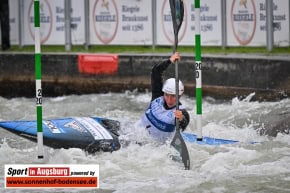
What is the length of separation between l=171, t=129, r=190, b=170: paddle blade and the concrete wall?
197 inches

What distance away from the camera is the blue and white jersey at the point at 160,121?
32.8 feet

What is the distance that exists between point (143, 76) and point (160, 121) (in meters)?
6.24

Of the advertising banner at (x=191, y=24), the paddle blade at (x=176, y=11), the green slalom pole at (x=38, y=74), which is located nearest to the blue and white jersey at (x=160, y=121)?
the paddle blade at (x=176, y=11)

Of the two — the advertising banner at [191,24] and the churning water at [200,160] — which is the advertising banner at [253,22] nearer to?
the advertising banner at [191,24]

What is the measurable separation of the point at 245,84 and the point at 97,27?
4.25 m

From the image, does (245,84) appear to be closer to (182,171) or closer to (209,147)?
(209,147)

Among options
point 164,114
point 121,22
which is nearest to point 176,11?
point 164,114

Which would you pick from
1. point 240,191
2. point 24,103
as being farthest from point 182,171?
point 24,103

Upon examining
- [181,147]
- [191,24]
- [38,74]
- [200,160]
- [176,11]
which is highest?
[176,11]

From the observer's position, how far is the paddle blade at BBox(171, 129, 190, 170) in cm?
952

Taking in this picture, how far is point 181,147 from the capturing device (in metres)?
9.59

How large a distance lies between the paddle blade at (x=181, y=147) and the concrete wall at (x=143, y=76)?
502cm

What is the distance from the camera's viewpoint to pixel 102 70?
16750mm

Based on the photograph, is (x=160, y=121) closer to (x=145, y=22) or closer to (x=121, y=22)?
(x=145, y=22)
